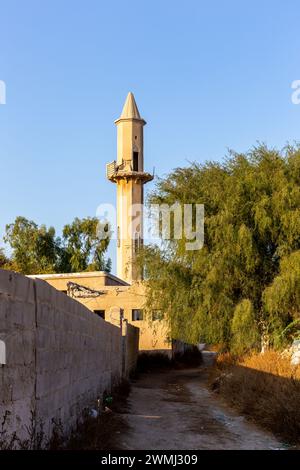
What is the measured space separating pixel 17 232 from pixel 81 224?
6.20 m

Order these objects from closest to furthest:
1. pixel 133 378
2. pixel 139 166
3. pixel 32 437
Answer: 1. pixel 32 437
2. pixel 133 378
3. pixel 139 166

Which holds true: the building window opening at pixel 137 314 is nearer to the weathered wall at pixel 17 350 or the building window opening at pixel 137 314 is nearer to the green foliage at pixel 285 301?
the green foliage at pixel 285 301

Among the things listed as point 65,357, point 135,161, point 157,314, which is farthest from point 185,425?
point 135,161

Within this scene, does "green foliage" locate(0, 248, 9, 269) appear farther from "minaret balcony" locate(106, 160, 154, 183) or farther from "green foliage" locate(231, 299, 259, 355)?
"green foliage" locate(231, 299, 259, 355)

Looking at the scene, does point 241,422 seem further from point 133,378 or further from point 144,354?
point 144,354

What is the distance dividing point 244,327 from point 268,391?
7.55 m

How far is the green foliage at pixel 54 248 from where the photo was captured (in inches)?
2087

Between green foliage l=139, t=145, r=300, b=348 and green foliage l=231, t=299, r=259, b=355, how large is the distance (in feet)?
1.04

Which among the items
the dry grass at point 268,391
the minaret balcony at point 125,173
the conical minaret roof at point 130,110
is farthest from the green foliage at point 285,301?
the conical minaret roof at point 130,110

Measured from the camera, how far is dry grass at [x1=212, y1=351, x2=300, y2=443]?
9539mm

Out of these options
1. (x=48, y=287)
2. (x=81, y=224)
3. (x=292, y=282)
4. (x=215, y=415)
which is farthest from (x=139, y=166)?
(x=48, y=287)

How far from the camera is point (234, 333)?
19.5 m

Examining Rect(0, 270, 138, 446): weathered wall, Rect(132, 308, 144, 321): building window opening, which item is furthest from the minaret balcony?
Rect(0, 270, 138, 446): weathered wall

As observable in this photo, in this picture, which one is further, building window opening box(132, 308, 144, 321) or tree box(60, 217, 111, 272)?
tree box(60, 217, 111, 272)
